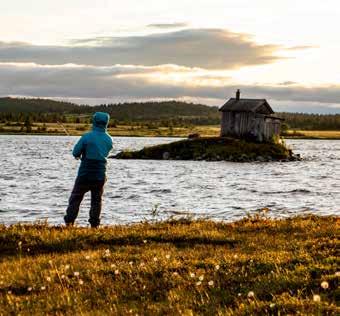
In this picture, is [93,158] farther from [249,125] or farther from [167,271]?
[249,125]

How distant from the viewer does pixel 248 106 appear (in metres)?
78.9

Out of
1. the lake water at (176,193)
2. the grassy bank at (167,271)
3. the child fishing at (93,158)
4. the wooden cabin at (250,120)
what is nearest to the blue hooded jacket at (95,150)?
the child fishing at (93,158)

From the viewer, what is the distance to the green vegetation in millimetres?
71500

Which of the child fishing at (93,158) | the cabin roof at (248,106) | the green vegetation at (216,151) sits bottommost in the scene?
the green vegetation at (216,151)

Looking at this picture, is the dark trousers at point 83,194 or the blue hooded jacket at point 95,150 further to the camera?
the dark trousers at point 83,194

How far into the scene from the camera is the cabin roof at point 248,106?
78.4 metres

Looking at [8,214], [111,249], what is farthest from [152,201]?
[111,249]

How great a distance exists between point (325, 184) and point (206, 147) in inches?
1337

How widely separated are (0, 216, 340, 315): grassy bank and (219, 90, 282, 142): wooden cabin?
6261 centimetres

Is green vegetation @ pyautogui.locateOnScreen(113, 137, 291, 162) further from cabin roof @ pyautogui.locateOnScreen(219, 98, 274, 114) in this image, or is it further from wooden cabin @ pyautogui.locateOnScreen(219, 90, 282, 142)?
cabin roof @ pyautogui.locateOnScreen(219, 98, 274, 114)

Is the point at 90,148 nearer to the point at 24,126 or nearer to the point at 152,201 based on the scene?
the point at 152,201

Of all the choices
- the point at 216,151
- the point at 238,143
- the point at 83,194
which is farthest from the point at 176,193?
the point at 238,143

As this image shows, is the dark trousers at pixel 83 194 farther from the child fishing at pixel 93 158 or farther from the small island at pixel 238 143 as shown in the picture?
the small island at pixel 238 143

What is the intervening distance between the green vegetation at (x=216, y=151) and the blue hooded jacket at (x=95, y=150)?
54.4 metres
